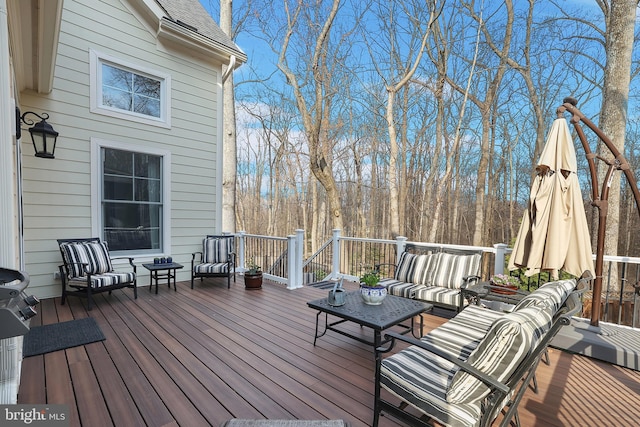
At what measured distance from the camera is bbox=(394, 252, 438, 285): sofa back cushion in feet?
13.4

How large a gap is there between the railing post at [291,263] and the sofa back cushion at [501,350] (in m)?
4.11

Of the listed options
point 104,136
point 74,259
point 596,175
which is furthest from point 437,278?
point 104,136

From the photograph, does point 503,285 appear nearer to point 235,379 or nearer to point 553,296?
point 553,296

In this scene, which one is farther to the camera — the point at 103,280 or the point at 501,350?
the point at 103,280

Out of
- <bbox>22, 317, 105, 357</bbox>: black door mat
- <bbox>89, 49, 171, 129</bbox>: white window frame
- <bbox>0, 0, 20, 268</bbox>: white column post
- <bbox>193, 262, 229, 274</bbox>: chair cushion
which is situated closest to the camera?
<bbox>0, 0, 20, 268</bbox>: white column post

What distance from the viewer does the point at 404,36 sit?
8.95 m

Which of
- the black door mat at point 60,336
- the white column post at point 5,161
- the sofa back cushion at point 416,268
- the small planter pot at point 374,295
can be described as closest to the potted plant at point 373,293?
the small planter pot at point 374,295

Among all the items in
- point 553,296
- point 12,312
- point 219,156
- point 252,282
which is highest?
point 219,156

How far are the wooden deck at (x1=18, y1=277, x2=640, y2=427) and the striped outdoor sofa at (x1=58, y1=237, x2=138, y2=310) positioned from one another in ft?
1.64

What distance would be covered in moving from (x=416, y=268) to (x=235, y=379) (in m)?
2.74

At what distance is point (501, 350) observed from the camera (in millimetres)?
1407

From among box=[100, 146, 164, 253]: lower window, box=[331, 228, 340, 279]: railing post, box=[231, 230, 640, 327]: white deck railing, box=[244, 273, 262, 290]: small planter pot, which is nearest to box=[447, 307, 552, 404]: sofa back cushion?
box=[231, 230, 640, 327]: white deck railing

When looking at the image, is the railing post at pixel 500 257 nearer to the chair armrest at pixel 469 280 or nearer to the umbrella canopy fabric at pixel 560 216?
the chair armrest at pixel 469 280

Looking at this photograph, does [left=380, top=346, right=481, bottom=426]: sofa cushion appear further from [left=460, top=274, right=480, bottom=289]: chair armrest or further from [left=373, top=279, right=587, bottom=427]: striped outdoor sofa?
[left=460, top=274, right=480, bottom=289]: chair armrest
